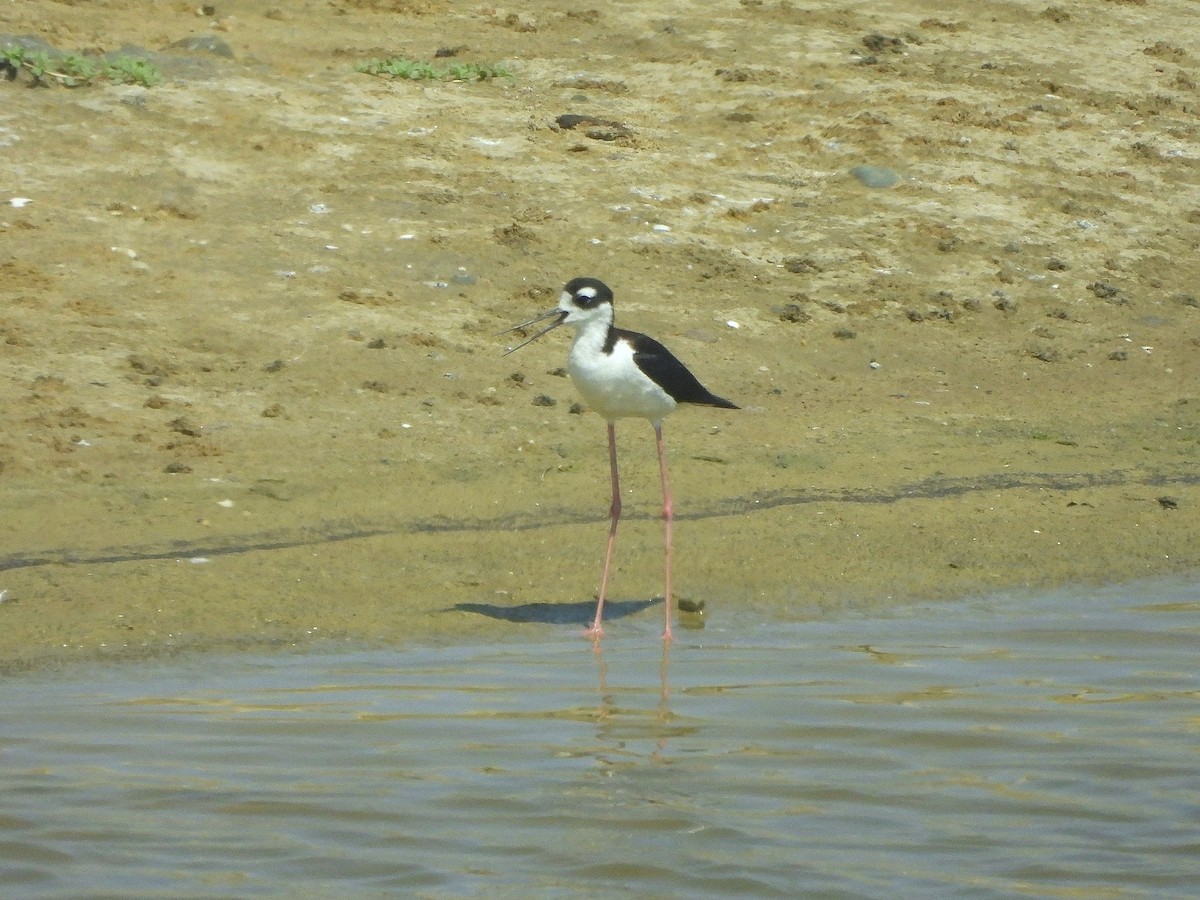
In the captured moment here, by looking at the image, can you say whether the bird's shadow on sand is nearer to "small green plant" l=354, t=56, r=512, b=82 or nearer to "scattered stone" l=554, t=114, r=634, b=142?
"scattered stone" l=554, t=114, r=634, b=142

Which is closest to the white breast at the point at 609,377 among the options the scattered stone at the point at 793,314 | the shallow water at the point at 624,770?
the shallow water at the point at 624,770

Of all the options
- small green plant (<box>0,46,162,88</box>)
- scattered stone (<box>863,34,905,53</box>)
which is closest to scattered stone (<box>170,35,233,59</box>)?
small green plant (<box>0,46,162,88</box>)

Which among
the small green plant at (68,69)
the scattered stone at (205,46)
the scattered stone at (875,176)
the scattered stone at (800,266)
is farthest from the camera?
the scattered stone at (205,46)

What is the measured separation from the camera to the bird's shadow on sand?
22.8ft

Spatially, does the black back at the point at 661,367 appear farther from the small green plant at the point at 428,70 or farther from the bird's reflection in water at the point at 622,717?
the small green plant at the point at 428,70

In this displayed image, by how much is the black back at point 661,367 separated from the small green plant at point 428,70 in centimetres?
526

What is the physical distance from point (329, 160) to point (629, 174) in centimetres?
176

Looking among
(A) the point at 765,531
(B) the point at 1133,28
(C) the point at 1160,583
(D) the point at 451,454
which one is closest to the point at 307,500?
(D) the point at 451,454

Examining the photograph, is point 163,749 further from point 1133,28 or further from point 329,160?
point 1133,28

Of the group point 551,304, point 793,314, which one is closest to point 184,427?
point 551,304

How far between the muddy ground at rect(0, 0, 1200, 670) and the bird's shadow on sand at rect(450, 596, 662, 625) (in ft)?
0.06

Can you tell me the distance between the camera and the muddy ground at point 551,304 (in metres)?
7.40

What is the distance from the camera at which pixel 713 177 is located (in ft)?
37.8

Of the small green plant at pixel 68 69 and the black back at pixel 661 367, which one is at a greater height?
the small green plant at pixel 68 69
